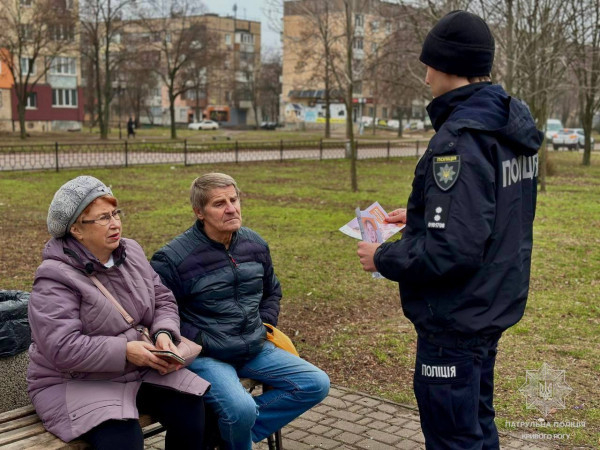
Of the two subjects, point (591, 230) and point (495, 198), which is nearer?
point (495, 198)

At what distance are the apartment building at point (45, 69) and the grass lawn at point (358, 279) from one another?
83.2 feet

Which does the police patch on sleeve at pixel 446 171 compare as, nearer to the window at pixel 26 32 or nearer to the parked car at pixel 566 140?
the window at pixel 26 32

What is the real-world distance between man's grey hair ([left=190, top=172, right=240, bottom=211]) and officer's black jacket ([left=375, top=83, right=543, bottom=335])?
1.31 metres

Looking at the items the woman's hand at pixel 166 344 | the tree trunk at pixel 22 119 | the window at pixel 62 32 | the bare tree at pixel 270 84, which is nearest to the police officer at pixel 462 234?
the woman's hand at pixel 166 344

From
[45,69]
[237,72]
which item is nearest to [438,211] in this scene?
[45,69]

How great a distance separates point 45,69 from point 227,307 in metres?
45.6

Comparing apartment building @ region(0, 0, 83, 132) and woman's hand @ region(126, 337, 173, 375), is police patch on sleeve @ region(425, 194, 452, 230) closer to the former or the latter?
woman's hand @ region(126, 337, 173, 375)

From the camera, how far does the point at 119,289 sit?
3613mm

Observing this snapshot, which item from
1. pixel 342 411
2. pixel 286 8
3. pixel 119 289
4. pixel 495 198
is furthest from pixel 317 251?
pixel 286 8

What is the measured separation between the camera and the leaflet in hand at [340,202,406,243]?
3.32m

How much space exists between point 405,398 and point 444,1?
14.8 meters

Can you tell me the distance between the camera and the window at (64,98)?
6141 cm

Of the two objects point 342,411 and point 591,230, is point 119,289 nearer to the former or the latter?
point 342,411

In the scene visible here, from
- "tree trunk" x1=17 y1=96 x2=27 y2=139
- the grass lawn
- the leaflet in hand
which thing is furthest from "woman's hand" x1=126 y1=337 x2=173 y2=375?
"tree trunk" x1=17 y1=96 x2=27 y2=139
